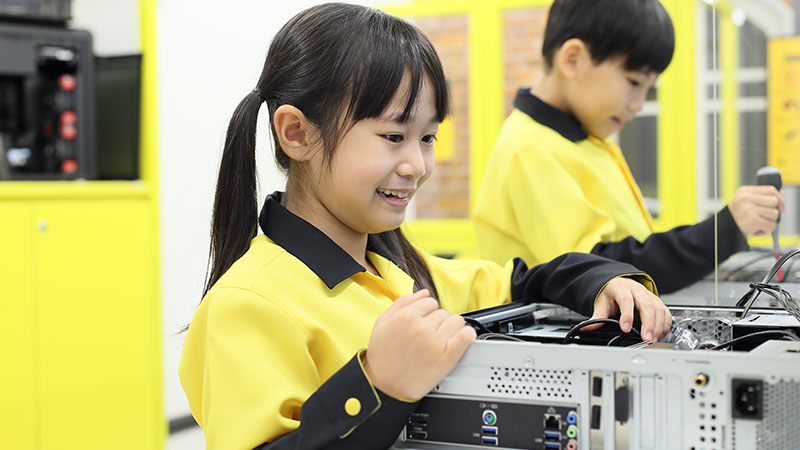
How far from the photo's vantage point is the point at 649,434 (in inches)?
24.1

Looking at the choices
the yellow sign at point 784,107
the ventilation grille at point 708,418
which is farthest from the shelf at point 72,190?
the ventilation grille at point 708,418

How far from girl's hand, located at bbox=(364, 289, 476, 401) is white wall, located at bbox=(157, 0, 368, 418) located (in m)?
2.47

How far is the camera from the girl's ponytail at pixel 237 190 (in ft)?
3.32

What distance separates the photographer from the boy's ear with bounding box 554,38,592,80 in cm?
146

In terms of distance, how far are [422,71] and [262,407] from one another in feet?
1.40

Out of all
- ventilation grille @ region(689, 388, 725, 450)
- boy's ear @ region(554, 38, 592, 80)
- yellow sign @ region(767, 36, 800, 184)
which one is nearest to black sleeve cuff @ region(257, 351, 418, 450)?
ventilation grille @ region(689, 388, 725, 450)

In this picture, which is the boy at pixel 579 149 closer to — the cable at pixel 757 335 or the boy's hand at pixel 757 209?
the boy's hand at pixel 757 209

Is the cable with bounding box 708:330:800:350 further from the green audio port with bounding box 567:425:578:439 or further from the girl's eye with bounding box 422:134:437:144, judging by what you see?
the girl's eye with bounding box 422:134:437:144

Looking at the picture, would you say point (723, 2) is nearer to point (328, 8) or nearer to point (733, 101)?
point (733, 101)

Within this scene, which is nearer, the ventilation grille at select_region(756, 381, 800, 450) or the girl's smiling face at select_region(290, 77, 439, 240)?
the ventilation grille at select_region(756, 381, 800, 450)

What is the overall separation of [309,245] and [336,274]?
0.05 metres

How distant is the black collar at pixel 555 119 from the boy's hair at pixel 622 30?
0.11 metres

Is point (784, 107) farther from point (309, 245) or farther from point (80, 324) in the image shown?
point (80, 324)

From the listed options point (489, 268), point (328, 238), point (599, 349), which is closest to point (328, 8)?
point (328, 238)
